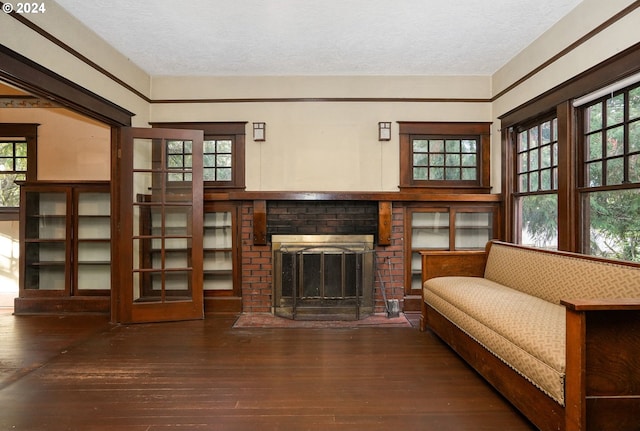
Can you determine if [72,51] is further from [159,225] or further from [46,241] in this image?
[46,241]

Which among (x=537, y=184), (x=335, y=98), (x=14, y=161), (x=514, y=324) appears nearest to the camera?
A: (x=514, y=324)

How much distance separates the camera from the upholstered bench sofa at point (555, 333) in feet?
4.51

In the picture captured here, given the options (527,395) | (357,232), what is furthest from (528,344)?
(357,232)

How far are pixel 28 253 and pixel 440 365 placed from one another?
438 cm

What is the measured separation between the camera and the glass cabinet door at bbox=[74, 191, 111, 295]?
12.3 feet

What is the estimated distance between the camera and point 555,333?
1592 mm

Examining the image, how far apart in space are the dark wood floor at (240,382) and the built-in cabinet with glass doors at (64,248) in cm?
57

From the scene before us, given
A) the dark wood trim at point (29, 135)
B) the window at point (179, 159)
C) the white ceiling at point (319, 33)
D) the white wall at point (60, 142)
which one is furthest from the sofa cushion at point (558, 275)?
the dark wood trim at point (29, 135)

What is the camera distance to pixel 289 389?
2.06 m

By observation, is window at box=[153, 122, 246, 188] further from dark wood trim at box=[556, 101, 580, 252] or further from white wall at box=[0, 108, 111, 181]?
dark wood trim at box=[556, 101, 580, 252]

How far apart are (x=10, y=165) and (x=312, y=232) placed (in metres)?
3.78

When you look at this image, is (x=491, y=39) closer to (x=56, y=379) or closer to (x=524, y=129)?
(x=524, y=129)

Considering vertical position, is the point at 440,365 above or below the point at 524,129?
below

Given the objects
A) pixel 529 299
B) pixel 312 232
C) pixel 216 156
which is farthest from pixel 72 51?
pixel 529 299
